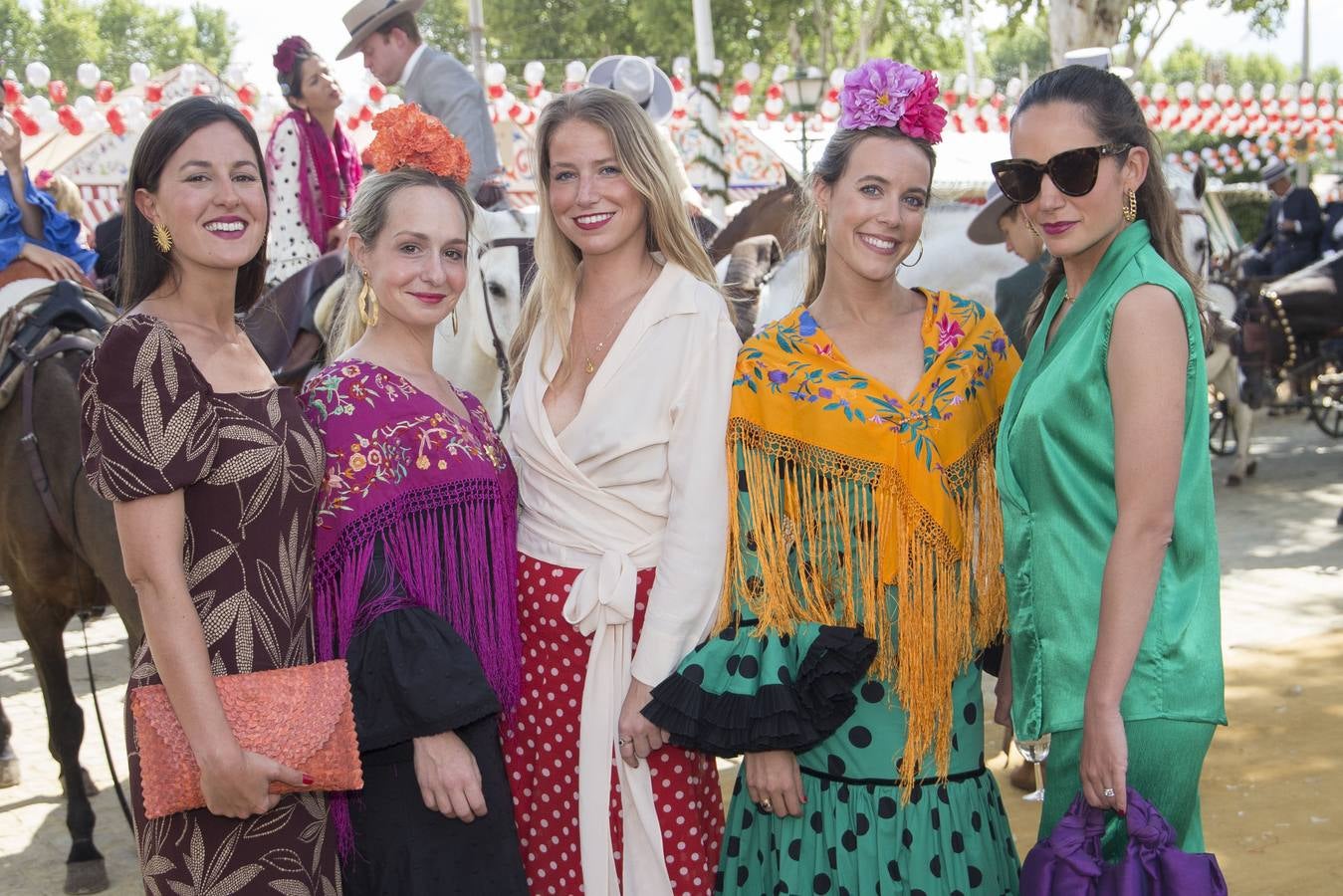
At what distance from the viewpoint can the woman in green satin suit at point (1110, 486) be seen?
6.68 feet

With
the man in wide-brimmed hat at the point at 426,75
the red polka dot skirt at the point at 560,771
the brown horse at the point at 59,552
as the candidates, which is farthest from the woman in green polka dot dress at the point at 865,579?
the man in wide-brimmed hat at the point at 426,75

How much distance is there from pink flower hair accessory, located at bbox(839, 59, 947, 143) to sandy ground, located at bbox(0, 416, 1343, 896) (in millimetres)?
2506

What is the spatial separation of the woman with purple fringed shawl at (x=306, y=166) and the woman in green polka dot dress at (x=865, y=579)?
346cm

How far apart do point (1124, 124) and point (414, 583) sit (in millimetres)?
1557

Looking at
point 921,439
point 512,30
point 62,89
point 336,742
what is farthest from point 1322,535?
point 512,30

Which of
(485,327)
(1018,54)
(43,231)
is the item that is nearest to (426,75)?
(485,327)

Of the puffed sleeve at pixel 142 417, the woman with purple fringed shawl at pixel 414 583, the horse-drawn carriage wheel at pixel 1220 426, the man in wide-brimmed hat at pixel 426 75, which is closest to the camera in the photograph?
the puffed sleeve at pixel 142 417

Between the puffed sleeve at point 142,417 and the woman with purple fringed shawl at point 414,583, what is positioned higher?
the puffed sleeve at point 142,417

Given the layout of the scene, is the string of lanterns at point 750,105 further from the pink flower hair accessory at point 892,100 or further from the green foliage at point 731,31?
the green foliage at point 731,31

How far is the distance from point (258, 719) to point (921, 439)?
4.32ft

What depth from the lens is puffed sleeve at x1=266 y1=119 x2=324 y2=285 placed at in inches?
217

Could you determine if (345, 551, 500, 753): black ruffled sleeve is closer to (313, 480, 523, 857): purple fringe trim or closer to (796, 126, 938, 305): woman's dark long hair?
(313, 480, 523, 857): purple fringe trim

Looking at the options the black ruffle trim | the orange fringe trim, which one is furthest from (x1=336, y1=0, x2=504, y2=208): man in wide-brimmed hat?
the black ruffle trim

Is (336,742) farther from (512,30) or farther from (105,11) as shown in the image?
(105,11)
